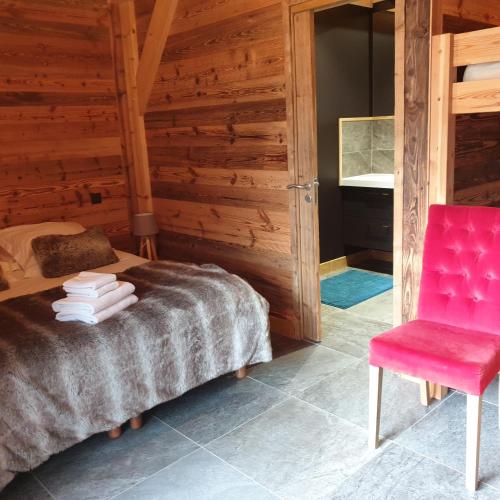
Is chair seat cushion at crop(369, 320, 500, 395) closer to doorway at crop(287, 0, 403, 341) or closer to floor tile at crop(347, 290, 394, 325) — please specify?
doorway at crop(287, 0, 403, 341)

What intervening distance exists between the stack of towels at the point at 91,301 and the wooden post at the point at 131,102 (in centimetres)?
198

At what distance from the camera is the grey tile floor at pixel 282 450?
7.09 ft

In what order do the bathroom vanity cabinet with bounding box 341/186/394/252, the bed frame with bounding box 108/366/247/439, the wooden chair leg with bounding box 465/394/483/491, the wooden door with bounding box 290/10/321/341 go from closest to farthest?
the wooden chair leg with bounding box 465/394/483/491 < the bed frame with bounding box 108/366/247/439 < the wooden door with bounding box 290/10/321/341 < the bathroom vanity cabinet with bounding box 341/186/394/252

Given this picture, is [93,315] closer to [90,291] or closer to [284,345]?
[90,291]

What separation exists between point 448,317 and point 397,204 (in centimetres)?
68

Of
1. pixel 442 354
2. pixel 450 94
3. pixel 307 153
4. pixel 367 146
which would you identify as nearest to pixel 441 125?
pixel 450 94

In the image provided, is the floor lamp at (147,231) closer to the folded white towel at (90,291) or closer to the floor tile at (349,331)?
the floor tile at (349,331)

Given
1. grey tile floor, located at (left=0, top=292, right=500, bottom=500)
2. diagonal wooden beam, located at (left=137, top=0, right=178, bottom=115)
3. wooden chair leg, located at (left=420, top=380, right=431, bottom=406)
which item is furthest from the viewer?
diagonal wooden beam, located at (left=137, top=0, right=178, bottom=115)

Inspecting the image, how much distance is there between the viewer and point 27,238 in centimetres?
373

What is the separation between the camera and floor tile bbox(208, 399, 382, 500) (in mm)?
2188

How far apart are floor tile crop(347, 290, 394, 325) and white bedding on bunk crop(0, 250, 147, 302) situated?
1698mm

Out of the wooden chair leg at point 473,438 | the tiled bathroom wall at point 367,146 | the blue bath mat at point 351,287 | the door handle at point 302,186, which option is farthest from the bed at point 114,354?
the tiled bathroom wall at point 367,146

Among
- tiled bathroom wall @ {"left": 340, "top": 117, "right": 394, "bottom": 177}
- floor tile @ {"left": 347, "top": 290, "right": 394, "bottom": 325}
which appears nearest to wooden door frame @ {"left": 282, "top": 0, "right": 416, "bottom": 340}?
floor tile @ {"left": 347, "top": 290, "right": 394, "bottom": 325}

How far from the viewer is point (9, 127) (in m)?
3.89
